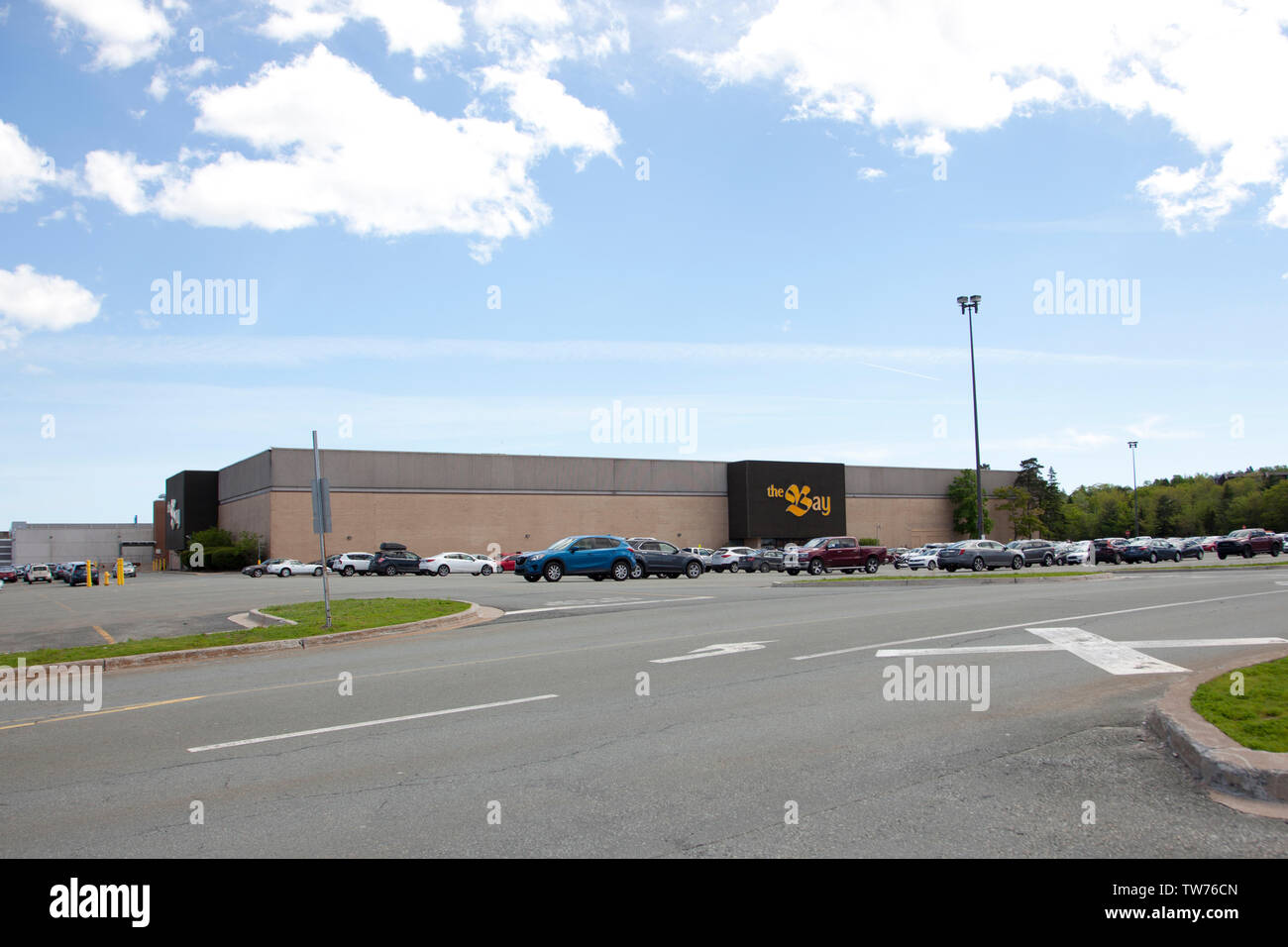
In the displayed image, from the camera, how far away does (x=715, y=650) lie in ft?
40.5

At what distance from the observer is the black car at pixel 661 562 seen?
113ft

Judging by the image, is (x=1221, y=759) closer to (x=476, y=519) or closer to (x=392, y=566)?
(x=392, y=566)

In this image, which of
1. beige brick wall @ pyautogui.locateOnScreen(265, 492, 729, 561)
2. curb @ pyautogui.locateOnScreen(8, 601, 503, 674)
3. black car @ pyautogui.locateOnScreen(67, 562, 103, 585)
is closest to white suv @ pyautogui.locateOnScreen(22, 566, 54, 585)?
black car @ pyautogui.locateOnScreen(67, 562, 103, 585)

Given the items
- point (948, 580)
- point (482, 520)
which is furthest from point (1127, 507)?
point (948, 580)

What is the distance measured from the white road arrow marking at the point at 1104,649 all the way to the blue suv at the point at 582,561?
20178mm

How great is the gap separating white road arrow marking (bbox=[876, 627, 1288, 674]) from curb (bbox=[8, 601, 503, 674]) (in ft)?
27.9

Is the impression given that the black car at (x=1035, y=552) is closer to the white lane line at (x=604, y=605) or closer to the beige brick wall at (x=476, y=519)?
the beige brick wall at (x=476, y=519)

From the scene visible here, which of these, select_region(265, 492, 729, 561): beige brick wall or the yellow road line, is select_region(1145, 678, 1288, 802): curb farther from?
select_region(265, 492, 729, 561): beige brick wall

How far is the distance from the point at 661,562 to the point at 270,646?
2224 cm

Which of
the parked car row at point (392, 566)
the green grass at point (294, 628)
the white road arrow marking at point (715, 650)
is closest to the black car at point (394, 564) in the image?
the parked car row at point (392, 566)

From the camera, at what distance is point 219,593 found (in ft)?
94.0
